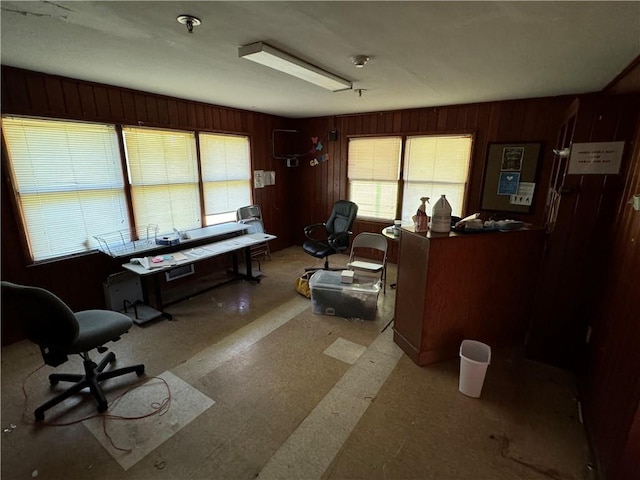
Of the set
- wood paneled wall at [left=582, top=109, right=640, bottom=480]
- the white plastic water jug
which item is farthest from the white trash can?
the white plastic water jug

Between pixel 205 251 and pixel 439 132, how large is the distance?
11.0 ft

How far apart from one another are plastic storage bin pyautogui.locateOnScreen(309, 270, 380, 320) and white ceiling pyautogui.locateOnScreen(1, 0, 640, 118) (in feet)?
6.38

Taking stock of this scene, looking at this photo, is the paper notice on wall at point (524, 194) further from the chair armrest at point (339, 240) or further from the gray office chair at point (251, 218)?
the gray office chair at point (251, 218)

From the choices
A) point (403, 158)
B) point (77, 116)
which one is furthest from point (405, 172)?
point (77, 116)

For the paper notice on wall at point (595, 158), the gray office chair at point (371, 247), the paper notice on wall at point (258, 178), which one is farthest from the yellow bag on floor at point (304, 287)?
the paper notice on wall at point (595, 158)

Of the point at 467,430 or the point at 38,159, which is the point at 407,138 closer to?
the point at 467,430

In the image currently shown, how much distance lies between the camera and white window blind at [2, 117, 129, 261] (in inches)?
103

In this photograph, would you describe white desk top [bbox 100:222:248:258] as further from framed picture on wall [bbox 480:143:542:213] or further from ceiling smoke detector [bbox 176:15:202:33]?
framed picture on wall [bbox 480:143:542:213]

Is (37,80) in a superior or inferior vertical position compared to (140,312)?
superior

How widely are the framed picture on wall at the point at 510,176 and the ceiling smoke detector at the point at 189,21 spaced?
3504mm

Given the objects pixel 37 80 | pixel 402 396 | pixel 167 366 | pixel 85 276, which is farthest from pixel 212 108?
pixel 402 396

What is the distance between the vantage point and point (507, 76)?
2.57 meters

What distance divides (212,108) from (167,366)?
127 inches

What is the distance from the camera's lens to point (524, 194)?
3664 millimetres
